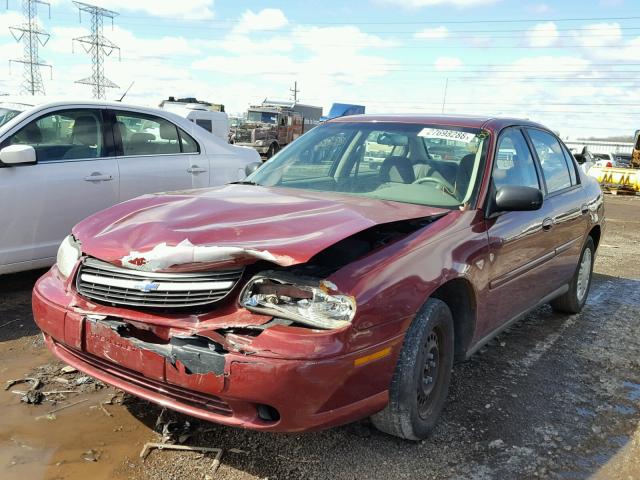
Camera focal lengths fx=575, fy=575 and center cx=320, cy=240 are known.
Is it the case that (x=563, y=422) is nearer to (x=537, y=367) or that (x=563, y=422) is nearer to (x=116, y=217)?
(x=537, y=367)

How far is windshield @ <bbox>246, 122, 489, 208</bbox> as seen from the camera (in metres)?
3.53

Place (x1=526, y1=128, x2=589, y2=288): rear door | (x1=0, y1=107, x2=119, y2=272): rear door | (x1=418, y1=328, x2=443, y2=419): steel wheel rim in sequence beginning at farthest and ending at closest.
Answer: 1. (x1=0, y1=107, x2=119, y2=272): rear door
2. (x1=526, y1=128, x2=589, y2=288): rear door
3. (x1=418, y1=328, x2=443, y2=419): steel wheel rim

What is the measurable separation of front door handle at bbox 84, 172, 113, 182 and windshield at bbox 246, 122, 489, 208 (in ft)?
5.65

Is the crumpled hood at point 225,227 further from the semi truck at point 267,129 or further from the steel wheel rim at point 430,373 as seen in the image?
the semi truck at point 267,129

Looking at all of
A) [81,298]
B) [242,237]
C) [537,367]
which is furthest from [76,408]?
[537,367]

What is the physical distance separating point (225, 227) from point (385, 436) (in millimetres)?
1373

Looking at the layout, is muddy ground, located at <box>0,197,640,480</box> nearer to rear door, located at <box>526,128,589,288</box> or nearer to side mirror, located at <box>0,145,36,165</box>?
rear door, located at <box>526,128,589,288</box>

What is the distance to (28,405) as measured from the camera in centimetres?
315

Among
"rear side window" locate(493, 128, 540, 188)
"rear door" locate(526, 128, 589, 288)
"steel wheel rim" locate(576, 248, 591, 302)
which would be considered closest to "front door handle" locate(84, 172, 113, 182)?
"rear side window" locate(493, 128, 540, 188)

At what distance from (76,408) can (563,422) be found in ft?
8.98

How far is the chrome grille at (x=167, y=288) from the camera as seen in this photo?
8.04ft

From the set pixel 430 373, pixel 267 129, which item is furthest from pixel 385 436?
pixel 267 129

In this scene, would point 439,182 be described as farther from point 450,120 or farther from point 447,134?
point 450,120

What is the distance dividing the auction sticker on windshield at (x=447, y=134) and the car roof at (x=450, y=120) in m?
0.07
